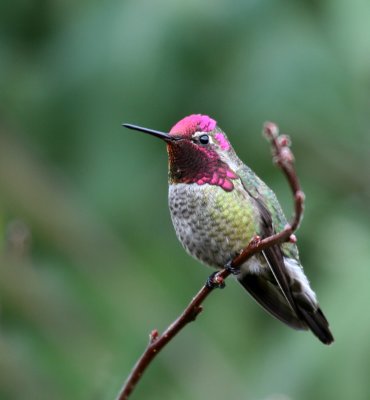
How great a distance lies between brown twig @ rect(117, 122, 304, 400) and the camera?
197 centimetres

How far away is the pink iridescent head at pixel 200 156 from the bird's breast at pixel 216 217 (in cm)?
3

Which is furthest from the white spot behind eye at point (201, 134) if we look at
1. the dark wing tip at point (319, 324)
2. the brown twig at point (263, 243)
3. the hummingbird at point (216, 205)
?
the dark wing tip at point (319, 324)

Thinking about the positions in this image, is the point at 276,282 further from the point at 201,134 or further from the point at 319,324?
the point at 201,134

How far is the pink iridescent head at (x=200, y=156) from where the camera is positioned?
3252 mm

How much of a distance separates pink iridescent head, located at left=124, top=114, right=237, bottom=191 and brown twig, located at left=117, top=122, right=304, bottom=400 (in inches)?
19.0

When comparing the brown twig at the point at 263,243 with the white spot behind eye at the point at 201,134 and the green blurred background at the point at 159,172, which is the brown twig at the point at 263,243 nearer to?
the white spot behind eye at the point at 201,134

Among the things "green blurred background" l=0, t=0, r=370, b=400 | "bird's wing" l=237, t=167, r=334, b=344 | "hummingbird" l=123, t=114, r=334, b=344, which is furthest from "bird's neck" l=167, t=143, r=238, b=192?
"green blurred background" l=0, t=0, r=370, b=400

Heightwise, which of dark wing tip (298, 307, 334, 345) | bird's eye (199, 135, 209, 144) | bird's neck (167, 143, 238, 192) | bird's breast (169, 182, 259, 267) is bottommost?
dark wing tip (298, 307, 334, 345)

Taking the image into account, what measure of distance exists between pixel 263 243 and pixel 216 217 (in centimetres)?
93

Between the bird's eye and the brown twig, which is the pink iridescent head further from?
the brown twig

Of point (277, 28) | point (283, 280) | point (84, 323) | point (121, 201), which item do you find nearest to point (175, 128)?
point (283, 280)

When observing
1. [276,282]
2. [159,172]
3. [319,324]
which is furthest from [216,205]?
[159,172]

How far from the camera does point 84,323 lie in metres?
4.89

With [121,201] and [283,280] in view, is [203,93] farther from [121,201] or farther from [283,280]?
[283,280]
